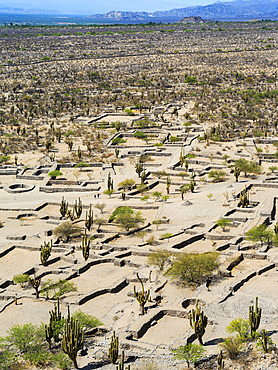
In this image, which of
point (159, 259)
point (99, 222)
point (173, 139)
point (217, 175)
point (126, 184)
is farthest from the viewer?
point (173, 139)

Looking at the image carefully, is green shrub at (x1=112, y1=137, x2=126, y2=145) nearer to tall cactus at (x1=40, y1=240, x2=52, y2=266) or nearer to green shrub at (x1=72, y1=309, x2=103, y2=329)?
tall cactus at (x1=40, y1=240, x2=52, y2=266)

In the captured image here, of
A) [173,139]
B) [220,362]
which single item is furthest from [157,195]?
[220,362]

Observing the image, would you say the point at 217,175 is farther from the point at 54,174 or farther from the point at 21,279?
the point at 21,279

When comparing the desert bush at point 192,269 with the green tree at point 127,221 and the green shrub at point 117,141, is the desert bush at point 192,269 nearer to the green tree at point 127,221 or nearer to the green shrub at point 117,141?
the green tree at point 127,221

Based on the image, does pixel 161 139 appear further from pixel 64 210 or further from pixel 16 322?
pixel 16 322

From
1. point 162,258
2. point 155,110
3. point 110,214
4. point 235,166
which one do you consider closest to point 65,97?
point 155,110

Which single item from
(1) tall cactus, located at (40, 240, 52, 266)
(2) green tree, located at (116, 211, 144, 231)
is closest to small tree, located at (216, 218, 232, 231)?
(2) green tree, located at (116, 211, 144, 231)
